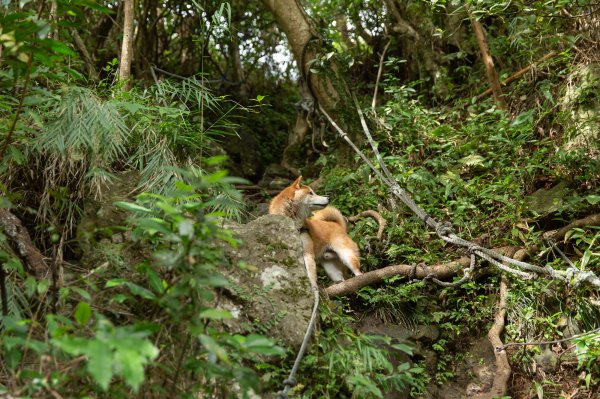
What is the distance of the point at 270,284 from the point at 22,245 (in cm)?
157

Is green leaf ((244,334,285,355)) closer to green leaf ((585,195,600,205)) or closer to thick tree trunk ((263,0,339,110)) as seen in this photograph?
green leaf ((585,195,600,205))

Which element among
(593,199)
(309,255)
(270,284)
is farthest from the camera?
(309,255)

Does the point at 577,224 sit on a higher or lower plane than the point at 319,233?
→ lower

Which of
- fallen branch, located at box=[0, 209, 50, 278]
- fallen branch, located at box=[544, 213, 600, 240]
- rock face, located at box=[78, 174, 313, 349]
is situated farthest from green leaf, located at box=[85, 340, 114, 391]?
fallen branch, located at box=[544, 213, 600, 240]

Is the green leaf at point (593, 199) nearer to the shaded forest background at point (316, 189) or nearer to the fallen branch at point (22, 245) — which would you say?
the shaded forest background at point (316, 189)

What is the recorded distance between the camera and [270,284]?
3689 mm

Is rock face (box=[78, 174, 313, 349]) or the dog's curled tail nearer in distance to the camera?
rock face (box=[78, 174, 313, 349])

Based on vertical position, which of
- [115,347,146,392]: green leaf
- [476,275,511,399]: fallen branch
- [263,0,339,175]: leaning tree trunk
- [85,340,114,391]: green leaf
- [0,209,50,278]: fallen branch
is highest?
[263,0,339,175]: leaning tree trunk

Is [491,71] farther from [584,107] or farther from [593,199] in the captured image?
[593,199]

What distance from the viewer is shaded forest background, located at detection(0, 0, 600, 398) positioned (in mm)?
2664

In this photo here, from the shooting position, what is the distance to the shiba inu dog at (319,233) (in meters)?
5.57

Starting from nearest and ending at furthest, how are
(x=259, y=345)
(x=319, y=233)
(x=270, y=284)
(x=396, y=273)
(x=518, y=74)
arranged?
(x=259, y=345)
(x=270, y=284)
(x=396, y=273)
(x=319, y=233)
(x=518, y=74)

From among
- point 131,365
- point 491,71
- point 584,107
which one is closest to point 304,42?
point 491,71

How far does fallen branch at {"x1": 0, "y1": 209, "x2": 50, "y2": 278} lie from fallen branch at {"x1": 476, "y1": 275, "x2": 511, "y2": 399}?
321cm
